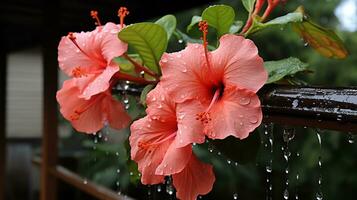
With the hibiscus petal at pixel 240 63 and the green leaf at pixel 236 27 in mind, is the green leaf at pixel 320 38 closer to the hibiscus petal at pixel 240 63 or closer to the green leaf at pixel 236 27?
the green leaf at pixel 236 27

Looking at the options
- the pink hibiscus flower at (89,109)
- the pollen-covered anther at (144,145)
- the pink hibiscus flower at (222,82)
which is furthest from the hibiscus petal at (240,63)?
the pink hibiscus flower at (89,109)

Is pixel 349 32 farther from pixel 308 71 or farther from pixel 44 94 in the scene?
pixel 308 71

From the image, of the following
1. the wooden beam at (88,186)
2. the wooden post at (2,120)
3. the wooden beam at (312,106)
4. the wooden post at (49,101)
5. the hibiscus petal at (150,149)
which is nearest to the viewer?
the wooden beam at (312,106)

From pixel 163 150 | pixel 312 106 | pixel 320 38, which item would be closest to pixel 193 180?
pixel 163 150

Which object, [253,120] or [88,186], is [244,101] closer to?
[253,120]

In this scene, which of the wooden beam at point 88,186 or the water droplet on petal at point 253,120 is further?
the wooden beam at point 88,186

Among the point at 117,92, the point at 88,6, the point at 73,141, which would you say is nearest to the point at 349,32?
the point at 73,141

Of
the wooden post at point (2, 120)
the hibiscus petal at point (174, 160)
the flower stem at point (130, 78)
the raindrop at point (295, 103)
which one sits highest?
the raindrop at point (295, 103)
